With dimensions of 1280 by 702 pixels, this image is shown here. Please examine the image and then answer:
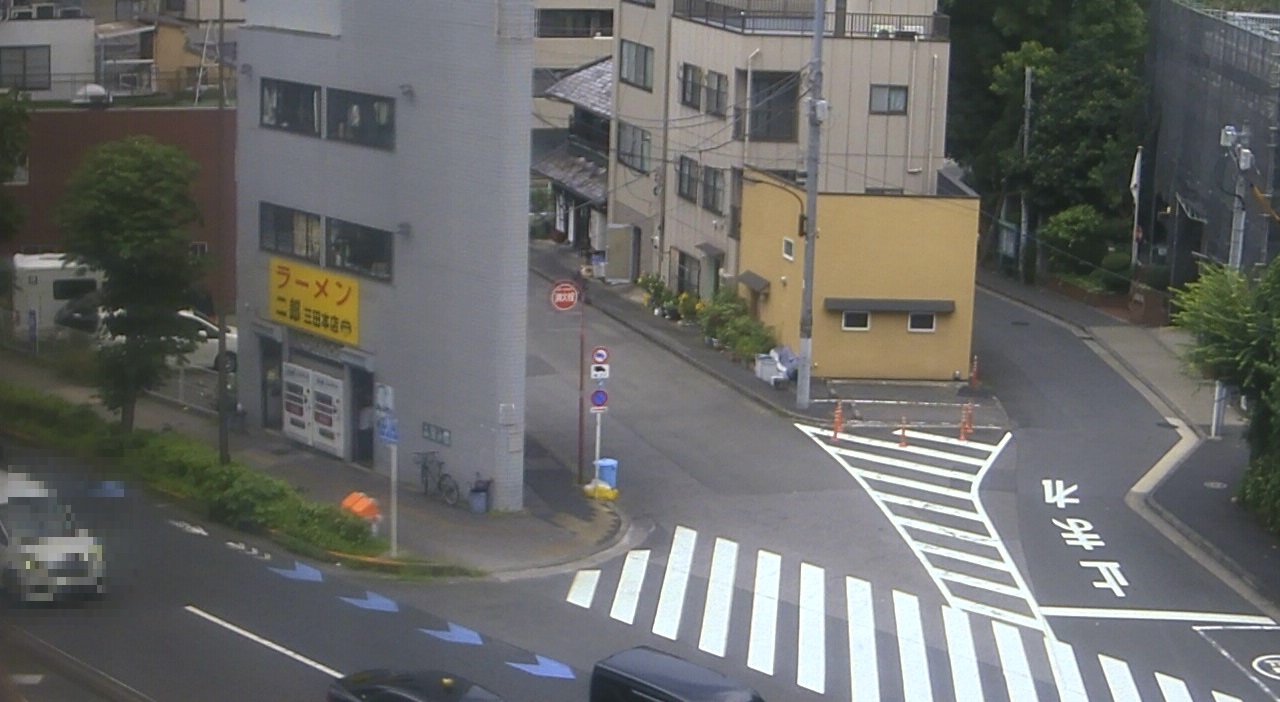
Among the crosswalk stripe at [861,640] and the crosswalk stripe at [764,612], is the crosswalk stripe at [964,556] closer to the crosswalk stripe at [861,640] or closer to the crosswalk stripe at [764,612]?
the crosswalk stripe at [861,640]

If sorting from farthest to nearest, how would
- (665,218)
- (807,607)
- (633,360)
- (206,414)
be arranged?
(665,218), (633,360), (206,414), (807,607)

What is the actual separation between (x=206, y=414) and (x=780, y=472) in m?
10.7

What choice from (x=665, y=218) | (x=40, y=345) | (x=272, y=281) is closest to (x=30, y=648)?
(x=272, y=281)

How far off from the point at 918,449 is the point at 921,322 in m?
5.35

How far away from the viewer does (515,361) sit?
88.4 ft

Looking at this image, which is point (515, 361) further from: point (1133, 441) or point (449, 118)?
point (1133, 441)

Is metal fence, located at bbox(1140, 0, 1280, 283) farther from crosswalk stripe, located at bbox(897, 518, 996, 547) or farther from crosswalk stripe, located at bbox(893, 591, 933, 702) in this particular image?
crosswalk stripe, located at bbox(893, 591, 933, 702)

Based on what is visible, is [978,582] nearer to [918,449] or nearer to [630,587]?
[630,587]

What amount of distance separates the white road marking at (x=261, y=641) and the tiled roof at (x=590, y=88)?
3033 centimetres

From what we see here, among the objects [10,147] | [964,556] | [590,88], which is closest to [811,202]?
[964,556]

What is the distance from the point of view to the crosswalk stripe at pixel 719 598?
2191cm

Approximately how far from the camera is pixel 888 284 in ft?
120

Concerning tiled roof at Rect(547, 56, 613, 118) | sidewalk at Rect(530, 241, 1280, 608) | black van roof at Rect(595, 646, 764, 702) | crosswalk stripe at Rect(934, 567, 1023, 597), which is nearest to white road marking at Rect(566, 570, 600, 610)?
black van roof at Rect(595, 646, 764, 702)

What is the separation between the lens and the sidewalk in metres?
26.8
